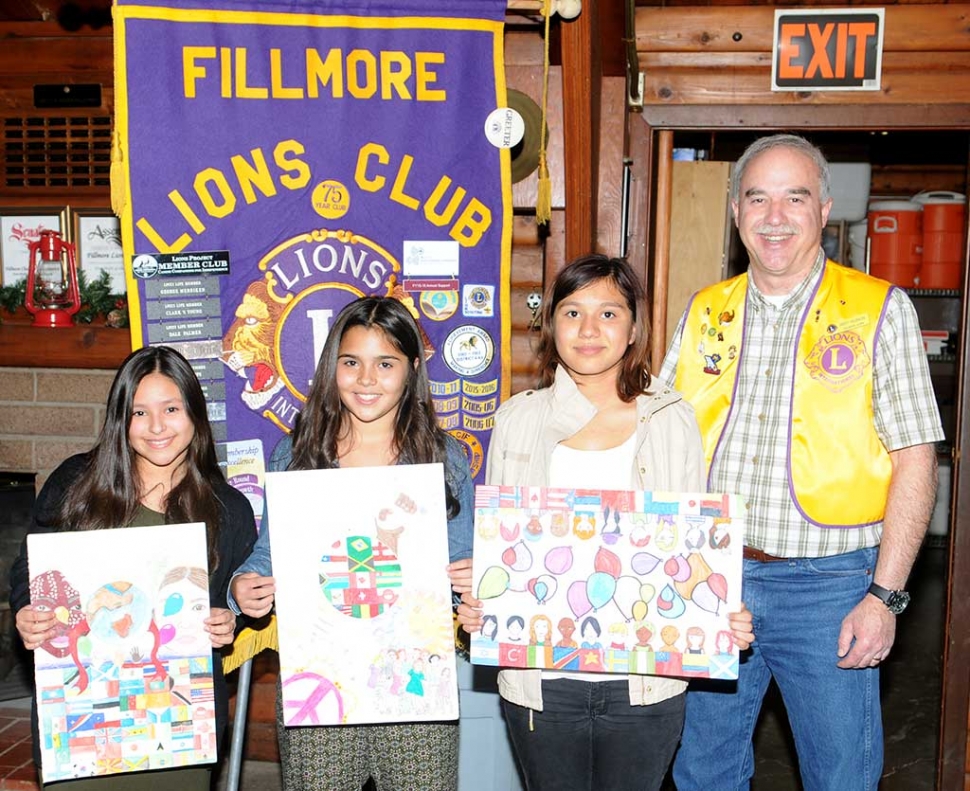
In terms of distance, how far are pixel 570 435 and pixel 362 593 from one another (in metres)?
0.59

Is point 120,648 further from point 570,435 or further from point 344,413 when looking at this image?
point 570,435

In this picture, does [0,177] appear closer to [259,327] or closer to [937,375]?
[259,327]

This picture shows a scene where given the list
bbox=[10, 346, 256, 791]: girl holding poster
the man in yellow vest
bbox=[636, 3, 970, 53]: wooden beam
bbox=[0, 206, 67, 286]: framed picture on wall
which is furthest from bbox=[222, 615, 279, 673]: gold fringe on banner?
bbox=[636, 3, 970, 53]: wooden beam

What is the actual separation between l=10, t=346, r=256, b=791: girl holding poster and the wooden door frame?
6.67 ft

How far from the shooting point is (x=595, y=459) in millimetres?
2234

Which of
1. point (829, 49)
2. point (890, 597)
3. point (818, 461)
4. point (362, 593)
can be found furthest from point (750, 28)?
point (362, 593)

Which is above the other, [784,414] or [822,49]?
[822,49]

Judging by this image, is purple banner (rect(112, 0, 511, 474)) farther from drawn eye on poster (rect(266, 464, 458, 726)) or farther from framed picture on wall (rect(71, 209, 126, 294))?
framed picture on wall (rect(71, 209, 126, 294))

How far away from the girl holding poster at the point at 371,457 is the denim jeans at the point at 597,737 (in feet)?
0.82

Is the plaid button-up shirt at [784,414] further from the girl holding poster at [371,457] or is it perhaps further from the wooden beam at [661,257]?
the wooden beam at [661,257]

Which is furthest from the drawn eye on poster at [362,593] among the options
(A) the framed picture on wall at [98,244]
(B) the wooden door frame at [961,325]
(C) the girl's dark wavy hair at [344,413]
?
(A) the framed picture on wall at [98,244]

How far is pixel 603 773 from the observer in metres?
2.19

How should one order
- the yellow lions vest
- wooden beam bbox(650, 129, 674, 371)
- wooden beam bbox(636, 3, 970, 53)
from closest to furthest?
the yellow lions vest < wooden beam bbox(636, 3, 970, 53) < wooden beam bbox(650, 129, 674, 371)

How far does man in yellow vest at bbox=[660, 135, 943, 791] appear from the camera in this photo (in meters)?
2.28
